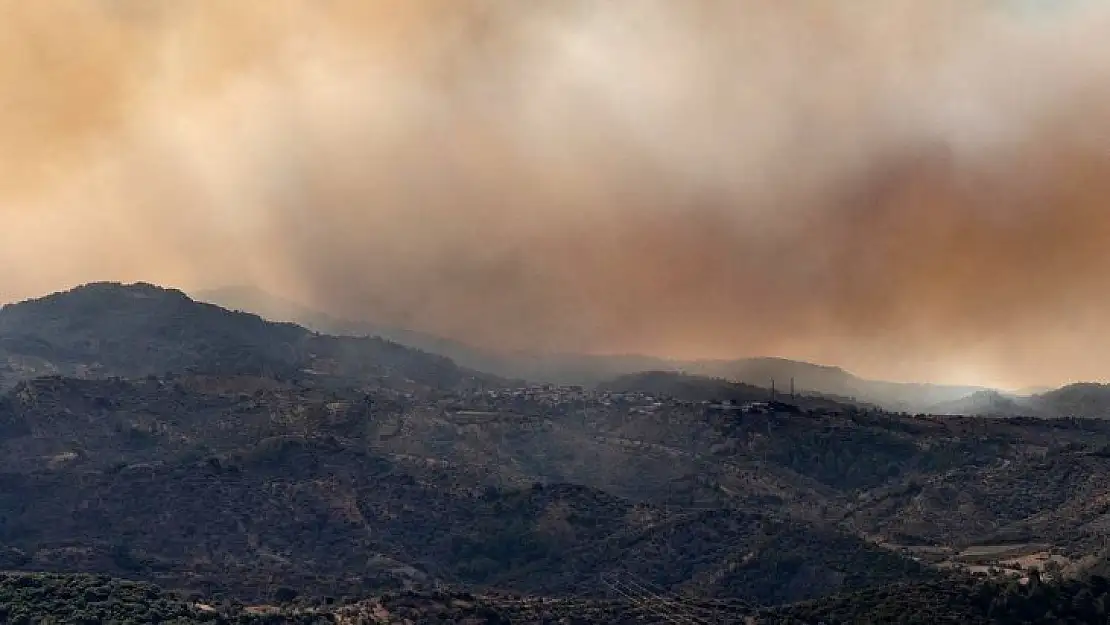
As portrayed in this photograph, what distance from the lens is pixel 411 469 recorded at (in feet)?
627

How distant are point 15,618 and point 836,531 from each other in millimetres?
89283

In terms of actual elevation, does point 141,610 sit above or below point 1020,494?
below

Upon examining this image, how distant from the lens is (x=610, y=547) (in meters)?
159

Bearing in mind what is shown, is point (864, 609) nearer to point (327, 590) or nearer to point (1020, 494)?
point (327, 590)

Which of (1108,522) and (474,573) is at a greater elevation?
(1108,522)

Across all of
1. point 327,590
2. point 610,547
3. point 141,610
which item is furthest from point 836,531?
point 141,610

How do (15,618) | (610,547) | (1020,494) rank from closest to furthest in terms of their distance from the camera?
(15,618) < (610,547) < (1020,494)

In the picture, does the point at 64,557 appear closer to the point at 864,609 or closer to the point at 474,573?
the point at 474,573

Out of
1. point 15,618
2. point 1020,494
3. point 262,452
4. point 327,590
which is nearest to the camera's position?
point 15,618

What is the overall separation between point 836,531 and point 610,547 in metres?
26.5

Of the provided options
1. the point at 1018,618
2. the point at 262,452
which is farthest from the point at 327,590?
the point at 1018,618

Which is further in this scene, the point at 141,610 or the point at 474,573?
the point at 474,573

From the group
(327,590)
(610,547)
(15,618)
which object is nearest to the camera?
(15,618)

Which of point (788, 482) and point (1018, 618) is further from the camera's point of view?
point (788, 482)
